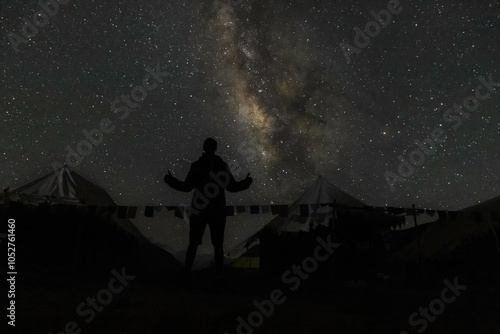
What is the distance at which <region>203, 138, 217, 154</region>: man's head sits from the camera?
6262 millimetres

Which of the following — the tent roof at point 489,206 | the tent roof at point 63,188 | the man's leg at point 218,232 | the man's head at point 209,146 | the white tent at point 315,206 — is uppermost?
the tent roof at point 63,188

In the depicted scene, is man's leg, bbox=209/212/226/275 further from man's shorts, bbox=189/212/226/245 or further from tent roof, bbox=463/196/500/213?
tent roof, bbox=463/196/500/213

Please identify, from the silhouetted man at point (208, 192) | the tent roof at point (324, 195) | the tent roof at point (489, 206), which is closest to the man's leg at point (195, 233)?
the silhouetted man at point (208, 192)

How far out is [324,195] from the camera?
16.6 meters

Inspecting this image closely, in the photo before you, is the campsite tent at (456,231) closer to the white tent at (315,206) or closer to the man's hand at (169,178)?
the white tent at (315,206)

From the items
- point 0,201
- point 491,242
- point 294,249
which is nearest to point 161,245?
point 0,201

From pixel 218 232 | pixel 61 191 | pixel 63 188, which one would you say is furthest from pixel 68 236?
pixel 218 232

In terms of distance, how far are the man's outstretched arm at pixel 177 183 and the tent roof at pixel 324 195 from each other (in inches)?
426

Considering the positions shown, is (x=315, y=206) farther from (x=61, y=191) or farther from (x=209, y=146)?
(x=61, y=191)

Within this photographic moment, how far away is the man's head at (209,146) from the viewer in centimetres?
626

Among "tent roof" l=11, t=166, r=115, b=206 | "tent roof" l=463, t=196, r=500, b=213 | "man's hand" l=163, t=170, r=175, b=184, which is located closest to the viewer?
"man's hand" l=163, t=170, r=175, b=184

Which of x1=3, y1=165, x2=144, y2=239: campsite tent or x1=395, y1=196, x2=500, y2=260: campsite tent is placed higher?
x1=3, y1=165, x2=144, y2=239: campsite tent

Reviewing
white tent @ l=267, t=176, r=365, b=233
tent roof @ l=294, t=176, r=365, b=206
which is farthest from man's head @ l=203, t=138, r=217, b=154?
tent roof @ l=294, t=176, r=365, b=206

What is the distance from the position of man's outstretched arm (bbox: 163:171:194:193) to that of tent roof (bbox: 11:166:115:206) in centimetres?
918
